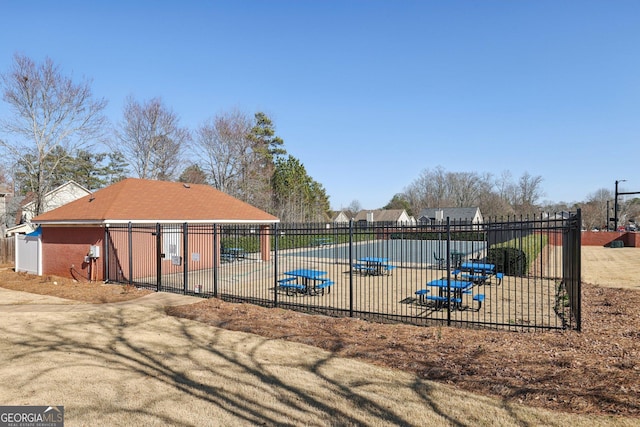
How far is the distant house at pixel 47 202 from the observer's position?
2606cm

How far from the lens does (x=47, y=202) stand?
86.9ft

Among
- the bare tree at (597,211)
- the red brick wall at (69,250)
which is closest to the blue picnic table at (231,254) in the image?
the red brick wall at (69,250)

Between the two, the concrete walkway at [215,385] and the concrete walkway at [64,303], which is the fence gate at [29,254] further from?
the concrete walkway at [215,385]

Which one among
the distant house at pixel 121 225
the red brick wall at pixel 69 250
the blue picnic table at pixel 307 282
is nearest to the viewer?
the blue picnic table at pixel 307 282

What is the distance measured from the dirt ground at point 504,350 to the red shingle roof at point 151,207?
7.25 m

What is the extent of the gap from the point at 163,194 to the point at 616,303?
18.2m

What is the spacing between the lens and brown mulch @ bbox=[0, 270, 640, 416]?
4465 mm

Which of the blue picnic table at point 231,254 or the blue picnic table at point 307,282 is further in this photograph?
the blue picnic table at point 231,254

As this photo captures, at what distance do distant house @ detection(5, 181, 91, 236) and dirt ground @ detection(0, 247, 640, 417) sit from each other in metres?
22.2

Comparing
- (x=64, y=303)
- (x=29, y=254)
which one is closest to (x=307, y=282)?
(x=64, y=303)

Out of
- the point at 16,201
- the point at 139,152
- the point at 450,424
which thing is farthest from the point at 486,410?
the point at 16,201

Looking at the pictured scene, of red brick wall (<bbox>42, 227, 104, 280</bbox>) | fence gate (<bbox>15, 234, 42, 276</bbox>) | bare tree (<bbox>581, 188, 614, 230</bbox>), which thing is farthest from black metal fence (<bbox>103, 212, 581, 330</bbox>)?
bare tree (<bbox>581, 188, 614, 230</bbox>)

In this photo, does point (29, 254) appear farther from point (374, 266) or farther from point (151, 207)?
point (374, 266)

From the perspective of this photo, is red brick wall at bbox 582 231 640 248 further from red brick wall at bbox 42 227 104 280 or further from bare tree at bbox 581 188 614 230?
red brick wall at bbox 42 227 104 280
